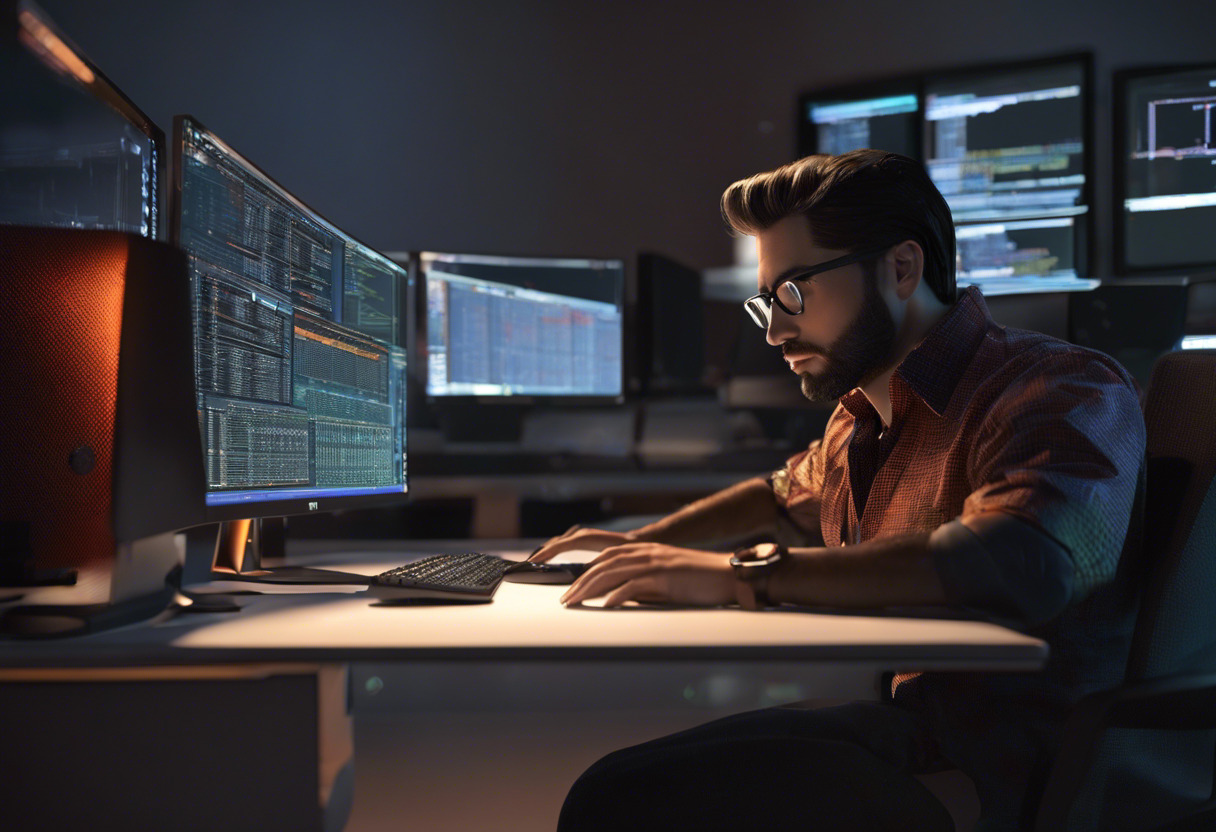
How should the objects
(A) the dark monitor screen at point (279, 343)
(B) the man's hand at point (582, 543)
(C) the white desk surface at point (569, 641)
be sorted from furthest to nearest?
(B) the man's hand at point (582, 543), (A) the dark monitor screen at point (279, 343), (C) the white desk surface at point (569, 641)

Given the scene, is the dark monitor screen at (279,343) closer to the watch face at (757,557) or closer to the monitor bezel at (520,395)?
the monitor bezel at (520,395)

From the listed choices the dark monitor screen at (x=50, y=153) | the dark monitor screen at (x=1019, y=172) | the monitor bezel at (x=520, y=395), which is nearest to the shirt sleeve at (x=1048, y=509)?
the monitor bezel at (x=520, y=395)

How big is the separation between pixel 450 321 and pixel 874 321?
1.12 m

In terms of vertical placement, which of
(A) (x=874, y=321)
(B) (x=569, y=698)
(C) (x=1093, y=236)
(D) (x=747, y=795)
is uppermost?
(C) (x=1093, y=236)

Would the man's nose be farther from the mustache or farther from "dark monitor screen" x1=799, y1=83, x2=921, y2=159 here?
"dark monitor screen" x1=799, y1=83, x2=921, y2=159

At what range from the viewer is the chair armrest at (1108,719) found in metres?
0.74

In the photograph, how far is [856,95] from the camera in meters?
2.33

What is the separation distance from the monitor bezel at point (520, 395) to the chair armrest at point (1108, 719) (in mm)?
1473

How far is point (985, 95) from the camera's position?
2.21m

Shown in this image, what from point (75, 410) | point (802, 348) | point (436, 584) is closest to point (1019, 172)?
point (802, 348)

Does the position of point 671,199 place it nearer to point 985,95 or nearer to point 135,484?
point 985,95

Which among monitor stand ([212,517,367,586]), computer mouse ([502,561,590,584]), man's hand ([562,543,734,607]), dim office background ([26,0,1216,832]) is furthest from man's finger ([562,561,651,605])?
dim office background ([26,0,1216,832])

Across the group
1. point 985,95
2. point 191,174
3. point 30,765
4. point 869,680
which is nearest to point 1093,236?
point 985,95

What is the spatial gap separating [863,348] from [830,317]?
0.21 ft
